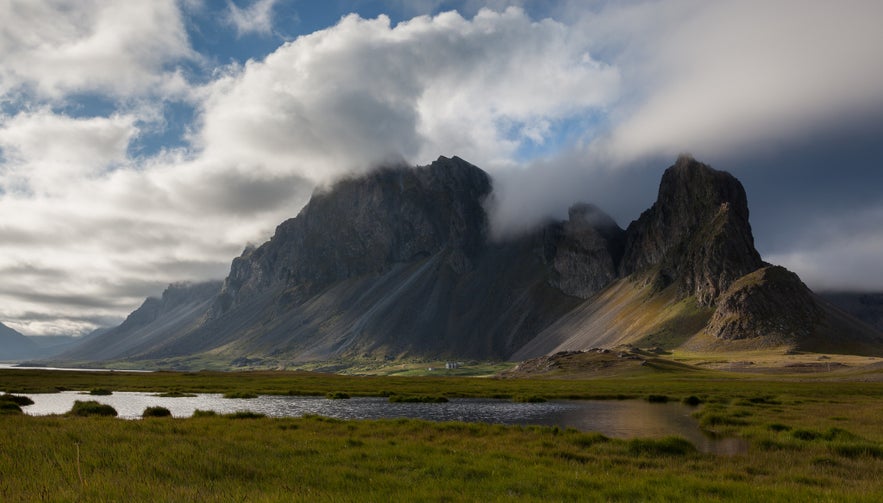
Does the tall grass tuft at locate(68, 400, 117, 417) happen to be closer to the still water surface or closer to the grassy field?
the still water surface

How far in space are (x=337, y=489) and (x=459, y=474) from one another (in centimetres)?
633

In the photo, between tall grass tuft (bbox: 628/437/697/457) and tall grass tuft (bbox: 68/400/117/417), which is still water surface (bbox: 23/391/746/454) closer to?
tall grass tuft (bbox: 68/400/117/417)

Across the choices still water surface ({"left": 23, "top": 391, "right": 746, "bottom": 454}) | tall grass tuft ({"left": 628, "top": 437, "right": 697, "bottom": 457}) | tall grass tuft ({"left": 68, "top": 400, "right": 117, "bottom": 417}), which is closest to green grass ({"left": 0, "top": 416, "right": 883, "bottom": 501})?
tall grass tuft ({"left": 628, "top": 437, "right": 697, "bottom": 457})

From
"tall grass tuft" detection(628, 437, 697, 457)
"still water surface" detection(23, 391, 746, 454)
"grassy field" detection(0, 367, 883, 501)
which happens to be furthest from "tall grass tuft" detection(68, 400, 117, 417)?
"tall grass tuft" detection(628, 437, 697, 457)

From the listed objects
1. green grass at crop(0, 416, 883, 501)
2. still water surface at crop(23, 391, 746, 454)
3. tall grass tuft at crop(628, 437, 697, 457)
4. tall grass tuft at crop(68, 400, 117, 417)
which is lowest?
still water surface at crop(23, 391, 746, 454)

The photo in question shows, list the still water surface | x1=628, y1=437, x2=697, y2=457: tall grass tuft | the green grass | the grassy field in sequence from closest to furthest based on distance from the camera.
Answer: the green grass < the grassy field < x1=628, y1=437, x2=697, y2=457: tall grass tuft < the still water surface

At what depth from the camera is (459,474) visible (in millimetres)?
22609

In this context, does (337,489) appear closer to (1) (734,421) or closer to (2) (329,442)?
(2) (329,442)

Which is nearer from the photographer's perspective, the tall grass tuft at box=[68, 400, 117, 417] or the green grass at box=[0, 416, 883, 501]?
the green grass at box=[0, 416, 883, 501]

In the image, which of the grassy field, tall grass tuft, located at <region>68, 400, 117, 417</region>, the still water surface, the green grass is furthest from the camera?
tall grass tuft, located at <region>68, 400, 117, 417</region>

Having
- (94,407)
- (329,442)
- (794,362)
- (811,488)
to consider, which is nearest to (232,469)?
(329,442)

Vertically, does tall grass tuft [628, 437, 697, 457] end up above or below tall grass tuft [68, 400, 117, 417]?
above

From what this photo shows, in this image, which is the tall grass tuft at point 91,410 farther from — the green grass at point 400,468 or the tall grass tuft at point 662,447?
the tall grass tuft at point 662,447

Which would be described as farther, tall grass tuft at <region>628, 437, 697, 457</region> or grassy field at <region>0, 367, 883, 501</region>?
tall grass tuft at <region>628, 437, 697, 457</region>
